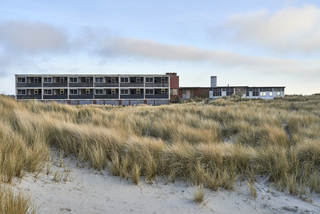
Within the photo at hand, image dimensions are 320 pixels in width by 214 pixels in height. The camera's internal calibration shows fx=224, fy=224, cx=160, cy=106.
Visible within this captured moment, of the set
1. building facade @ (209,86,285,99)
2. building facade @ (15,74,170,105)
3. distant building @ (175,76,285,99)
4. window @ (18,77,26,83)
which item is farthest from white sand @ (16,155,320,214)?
window @ (18,77,26,83)

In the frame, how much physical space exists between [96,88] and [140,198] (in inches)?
1929

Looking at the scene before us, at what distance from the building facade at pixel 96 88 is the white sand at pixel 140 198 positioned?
45439 mm

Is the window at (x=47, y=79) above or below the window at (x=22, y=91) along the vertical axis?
above

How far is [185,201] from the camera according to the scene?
374cm

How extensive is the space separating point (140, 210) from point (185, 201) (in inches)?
31.7

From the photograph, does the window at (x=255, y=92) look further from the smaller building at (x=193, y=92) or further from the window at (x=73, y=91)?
the window at (x=73, y=91)

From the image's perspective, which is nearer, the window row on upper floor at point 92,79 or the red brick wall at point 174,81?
the window row on upper floor at point 92,79

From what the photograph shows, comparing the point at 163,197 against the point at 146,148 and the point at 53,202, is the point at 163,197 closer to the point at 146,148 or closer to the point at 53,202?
the point at 146,148

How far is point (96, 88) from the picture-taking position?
50.4 m

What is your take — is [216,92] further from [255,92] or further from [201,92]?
[255,92]

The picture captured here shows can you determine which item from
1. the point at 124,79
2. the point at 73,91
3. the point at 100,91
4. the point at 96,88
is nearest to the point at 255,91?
the point at 124,79

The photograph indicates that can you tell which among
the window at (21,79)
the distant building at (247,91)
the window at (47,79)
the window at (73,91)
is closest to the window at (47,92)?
the window at (47,79)

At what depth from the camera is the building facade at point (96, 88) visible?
49.9 m

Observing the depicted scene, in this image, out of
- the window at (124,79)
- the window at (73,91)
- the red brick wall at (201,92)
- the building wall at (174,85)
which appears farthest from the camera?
the red brick wall at (201,92)
